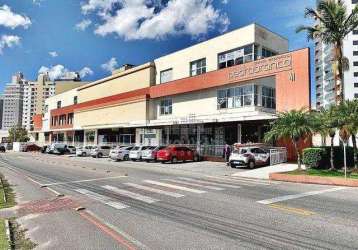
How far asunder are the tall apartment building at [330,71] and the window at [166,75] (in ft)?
180

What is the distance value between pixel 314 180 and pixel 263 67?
52.7ft

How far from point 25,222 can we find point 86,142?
58.0 metres

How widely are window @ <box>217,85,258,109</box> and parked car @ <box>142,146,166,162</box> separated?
7.69 metres

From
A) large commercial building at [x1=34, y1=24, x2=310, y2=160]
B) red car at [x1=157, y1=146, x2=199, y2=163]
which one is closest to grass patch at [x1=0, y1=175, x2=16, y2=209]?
red car at [x1=157, y1=146, x2=199, y2=163]

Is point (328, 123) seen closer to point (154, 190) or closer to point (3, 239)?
point (154, 190)

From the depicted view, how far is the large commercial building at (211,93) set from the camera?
31.3 meters

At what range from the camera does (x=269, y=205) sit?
1170 centimetres

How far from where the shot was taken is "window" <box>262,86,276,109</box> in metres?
35.1

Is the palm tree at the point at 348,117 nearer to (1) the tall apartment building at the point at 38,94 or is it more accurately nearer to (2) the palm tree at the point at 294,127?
(2) the palm tree at the point at 294,127

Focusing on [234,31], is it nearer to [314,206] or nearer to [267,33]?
[267,33]

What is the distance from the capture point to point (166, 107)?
46156 mm

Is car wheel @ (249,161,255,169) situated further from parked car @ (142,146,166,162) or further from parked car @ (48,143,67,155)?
parked car @ (48,143,67,155)

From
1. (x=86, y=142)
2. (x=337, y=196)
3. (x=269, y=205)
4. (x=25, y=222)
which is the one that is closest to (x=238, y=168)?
(x=337, y=196)

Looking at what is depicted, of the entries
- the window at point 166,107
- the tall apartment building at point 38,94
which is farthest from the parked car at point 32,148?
the tall apartment building at point 38,94
